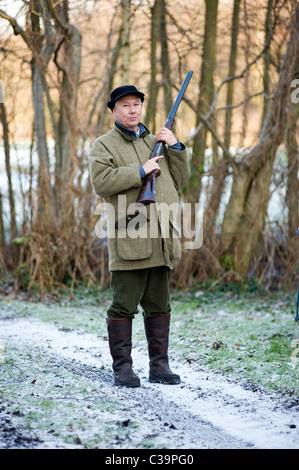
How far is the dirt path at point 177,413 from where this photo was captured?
3.01 m

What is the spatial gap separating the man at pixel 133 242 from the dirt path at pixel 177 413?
0.24 meters

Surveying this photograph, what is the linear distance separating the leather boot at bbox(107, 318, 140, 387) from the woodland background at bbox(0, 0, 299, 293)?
3.87 m

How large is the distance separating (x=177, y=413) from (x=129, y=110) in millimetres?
1930

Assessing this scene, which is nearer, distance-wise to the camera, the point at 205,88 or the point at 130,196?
the point at 130,196

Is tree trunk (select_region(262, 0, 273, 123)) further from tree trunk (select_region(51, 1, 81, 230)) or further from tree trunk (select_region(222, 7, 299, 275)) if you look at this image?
tree trunk (select_region(51, 1, 81, 230))

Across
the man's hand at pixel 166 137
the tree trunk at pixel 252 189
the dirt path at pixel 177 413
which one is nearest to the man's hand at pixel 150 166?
the man's hand at pixel 166 137

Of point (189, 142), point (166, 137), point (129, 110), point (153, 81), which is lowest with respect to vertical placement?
point (166, 137)

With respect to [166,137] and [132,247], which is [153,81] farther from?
[132,247]

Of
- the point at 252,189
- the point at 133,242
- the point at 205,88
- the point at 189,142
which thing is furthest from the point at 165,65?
the point at 133,242

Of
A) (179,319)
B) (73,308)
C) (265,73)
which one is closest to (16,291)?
(73,308)

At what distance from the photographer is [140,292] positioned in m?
4.06

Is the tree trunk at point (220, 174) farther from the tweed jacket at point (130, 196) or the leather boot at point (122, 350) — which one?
the leather boot at point (122, 350)
